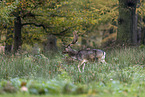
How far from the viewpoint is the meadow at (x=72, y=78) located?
3.67 metres

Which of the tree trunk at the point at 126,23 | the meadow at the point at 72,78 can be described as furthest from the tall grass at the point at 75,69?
the tree trunk at the point at 126,23

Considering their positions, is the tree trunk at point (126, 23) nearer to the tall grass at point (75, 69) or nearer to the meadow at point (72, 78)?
the tall grass at point (75, 69)

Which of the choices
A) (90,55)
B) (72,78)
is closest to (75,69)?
A: (90,55)

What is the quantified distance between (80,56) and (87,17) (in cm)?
518

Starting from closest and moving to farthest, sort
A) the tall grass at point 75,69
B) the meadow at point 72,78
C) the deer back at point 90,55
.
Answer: the meadow at point 72,78 < the tall grass at point 75,69 < the deer back at point 90,55

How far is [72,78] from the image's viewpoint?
22.4 ft

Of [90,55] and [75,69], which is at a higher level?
[90,55]

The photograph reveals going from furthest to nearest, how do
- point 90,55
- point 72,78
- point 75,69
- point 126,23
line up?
point 126,23 < point 90,55 < point 75,69 < point 72,78

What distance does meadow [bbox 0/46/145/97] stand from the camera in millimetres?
3669

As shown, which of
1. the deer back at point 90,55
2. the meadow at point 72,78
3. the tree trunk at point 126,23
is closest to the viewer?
the meadow at point 72,78

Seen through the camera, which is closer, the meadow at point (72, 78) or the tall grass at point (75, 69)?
the meadow at point (72, 78)

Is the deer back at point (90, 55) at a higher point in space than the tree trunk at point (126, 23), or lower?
lower

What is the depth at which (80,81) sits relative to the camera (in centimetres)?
655

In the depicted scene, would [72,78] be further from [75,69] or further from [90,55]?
[90,55]
